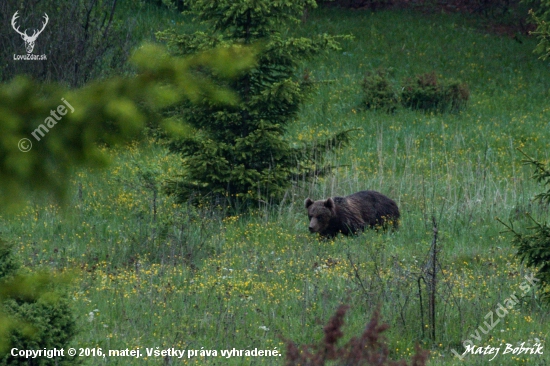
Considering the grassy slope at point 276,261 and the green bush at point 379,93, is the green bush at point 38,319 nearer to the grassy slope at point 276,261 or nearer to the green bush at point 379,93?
the grassy slope at point 276,261

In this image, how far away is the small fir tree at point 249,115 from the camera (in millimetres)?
11289

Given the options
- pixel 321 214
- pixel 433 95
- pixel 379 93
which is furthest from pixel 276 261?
pixel 433 95

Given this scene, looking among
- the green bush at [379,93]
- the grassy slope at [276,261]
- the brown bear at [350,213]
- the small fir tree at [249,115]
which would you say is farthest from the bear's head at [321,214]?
the green bush at [379,93]

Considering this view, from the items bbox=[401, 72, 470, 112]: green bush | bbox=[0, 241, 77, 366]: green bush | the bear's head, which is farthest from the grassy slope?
bbox=[401, 72, 470, 112]: green bush

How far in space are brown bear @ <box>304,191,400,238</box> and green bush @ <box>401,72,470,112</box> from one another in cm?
1066

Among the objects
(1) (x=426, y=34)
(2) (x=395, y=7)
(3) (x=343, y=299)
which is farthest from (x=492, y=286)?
(2) (x=395, y=7)

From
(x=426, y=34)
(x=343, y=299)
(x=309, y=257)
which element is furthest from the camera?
(x=426, y=34)

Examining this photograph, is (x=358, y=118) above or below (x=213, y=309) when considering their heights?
above

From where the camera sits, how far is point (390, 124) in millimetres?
19891

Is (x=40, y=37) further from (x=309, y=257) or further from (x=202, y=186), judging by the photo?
(x=309, y=257)

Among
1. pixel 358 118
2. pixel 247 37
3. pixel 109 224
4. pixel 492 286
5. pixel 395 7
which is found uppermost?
pixel 395 7

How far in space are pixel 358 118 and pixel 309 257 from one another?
11.7 m

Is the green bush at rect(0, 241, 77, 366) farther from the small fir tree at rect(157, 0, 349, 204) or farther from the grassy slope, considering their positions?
the small fir tree at rect(157, 0, 349, 204)

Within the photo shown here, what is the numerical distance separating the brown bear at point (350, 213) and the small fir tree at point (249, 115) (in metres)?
1.07
